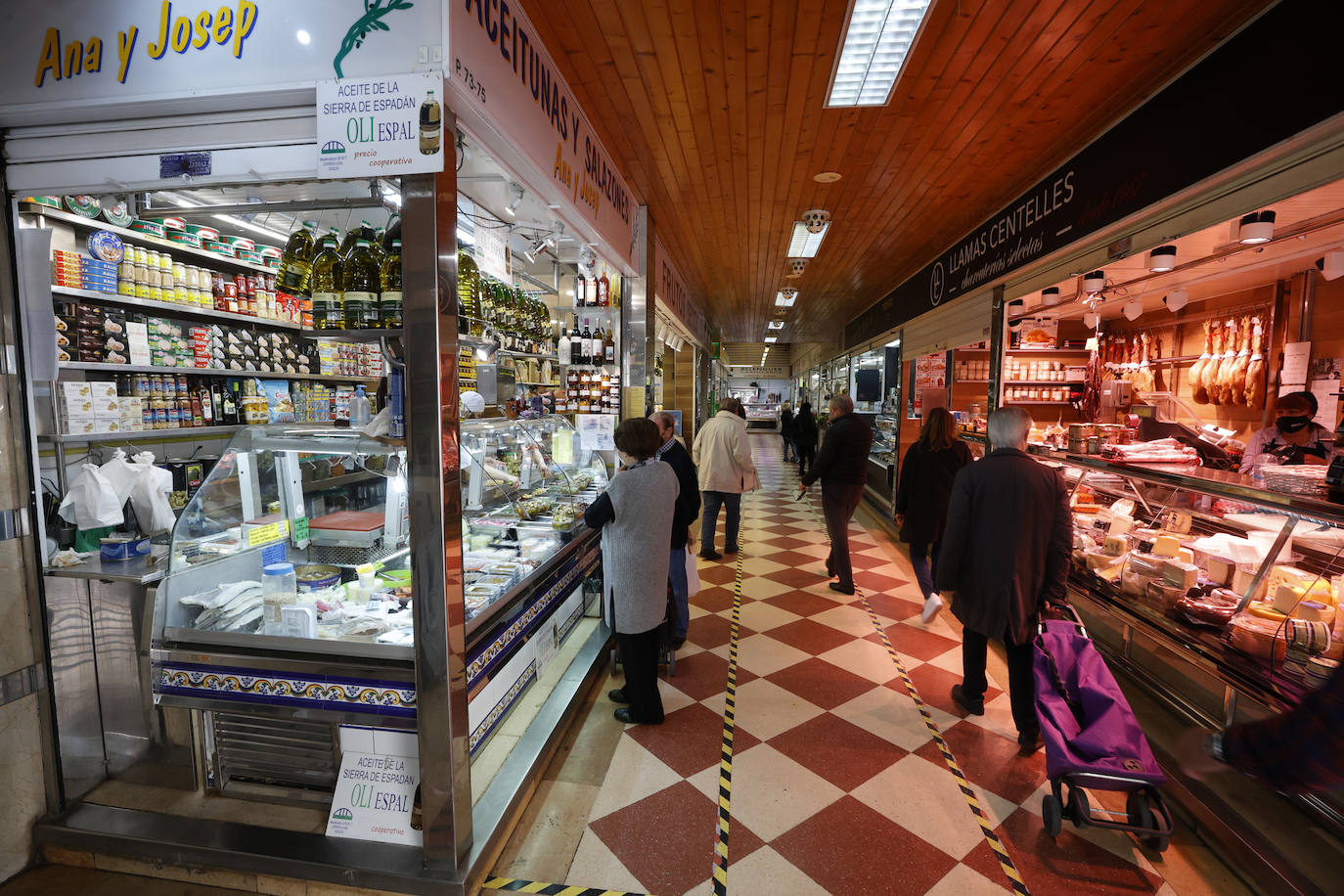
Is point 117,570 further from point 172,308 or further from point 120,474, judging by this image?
point 172,308

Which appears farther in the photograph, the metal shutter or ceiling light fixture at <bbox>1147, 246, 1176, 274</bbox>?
the metal shutter

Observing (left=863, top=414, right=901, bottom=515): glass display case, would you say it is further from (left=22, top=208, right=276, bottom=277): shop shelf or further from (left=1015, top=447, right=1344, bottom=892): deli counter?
(left=22, top=208, right=276, bottom=277): shop shelf

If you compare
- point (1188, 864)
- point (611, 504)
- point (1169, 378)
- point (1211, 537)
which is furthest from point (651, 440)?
point (1169, 378)

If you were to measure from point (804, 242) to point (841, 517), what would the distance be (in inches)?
127

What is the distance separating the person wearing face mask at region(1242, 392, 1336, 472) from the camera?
4.10 m

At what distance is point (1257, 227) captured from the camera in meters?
3.02

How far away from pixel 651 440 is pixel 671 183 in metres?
2.85

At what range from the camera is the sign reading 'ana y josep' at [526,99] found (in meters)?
2.04

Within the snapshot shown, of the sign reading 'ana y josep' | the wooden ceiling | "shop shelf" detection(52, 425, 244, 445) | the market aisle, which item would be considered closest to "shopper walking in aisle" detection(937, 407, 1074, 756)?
the market aisle

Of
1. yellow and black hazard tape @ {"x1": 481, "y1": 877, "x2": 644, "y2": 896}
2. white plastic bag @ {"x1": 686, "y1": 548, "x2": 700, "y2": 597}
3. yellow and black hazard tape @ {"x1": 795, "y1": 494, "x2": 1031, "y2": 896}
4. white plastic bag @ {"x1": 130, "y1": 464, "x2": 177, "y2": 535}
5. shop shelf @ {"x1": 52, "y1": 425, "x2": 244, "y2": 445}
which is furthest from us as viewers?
white plastic bag @ {"x1": 686, "y1": 548, "x2": 700, "y2": 597}

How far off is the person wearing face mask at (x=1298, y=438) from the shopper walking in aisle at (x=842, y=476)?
2590 mm

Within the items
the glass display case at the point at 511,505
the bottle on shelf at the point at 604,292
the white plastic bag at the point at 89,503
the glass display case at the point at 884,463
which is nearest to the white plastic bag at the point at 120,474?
the white plastic bag at the point at 89,503

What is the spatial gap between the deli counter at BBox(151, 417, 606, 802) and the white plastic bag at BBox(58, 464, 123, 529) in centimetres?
87

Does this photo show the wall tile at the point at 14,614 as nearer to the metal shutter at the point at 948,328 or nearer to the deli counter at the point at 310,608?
the deli counter at the point at 310,608
